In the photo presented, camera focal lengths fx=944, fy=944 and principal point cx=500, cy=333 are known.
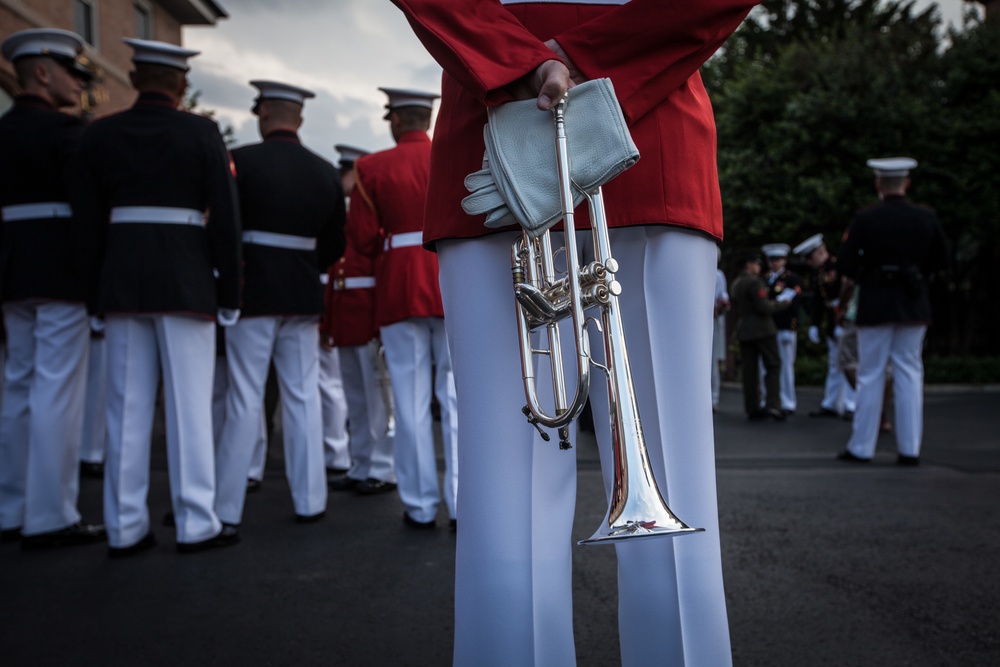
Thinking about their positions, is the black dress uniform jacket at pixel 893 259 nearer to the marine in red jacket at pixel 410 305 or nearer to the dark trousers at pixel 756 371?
the marine in red jacket at pixel 410 305

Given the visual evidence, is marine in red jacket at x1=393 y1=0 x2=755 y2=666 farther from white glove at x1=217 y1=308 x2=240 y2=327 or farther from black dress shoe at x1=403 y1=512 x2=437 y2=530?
black dress shoe at x1=403 y1=512 x2=437 y2=530

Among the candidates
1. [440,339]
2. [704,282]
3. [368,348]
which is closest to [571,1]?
[704,282]

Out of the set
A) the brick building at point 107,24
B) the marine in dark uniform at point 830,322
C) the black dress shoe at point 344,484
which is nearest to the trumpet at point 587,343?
the black dress shoe at point 344,484

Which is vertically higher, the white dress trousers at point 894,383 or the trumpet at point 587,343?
the trumpet at point 587,343

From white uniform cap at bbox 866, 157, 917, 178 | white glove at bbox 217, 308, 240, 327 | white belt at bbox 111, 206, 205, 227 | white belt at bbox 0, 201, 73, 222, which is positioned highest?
white uniform cap at bbox 866, 157, 917, 178

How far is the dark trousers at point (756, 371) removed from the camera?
37.9 ft

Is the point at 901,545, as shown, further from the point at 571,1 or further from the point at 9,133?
the point at 9,133

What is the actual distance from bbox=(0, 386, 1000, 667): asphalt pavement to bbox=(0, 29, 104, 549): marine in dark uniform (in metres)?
0.36

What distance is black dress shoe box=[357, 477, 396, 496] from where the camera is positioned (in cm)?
615

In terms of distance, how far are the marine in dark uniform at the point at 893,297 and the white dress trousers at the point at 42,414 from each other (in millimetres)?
5601

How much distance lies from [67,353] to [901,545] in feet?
13.9

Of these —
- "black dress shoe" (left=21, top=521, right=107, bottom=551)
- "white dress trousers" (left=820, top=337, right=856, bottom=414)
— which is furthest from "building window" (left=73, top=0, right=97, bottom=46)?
"black dress shoe" (left=21, top=521, right=107, bottom=551)

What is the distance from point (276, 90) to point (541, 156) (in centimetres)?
392

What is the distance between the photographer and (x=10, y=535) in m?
4.85
